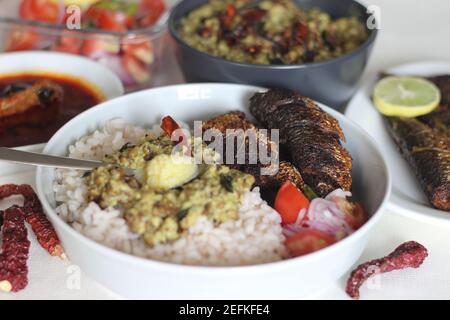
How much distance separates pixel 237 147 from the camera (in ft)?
5.53

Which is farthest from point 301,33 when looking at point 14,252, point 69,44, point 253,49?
point 14,252

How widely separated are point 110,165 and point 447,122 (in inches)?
46.6

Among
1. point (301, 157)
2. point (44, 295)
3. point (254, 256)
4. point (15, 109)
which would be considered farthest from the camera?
point (15, 109)

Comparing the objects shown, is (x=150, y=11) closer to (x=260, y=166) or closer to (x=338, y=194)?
(x=260, y=166)

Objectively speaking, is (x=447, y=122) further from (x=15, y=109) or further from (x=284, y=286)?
(x=15, y=109)

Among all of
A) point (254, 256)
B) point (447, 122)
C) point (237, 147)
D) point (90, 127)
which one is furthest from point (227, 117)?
point (447, 122)

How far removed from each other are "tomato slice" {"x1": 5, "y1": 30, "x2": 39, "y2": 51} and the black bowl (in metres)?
0.64

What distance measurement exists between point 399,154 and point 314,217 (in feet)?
2.22

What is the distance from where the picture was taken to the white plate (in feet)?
5.54

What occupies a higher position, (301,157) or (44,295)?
(301,157)

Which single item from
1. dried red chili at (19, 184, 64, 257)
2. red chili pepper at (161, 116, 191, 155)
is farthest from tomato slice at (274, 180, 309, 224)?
dried red chili at (19, 184, 64, 257)

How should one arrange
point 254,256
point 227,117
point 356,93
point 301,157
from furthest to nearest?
1. point 356,93
2. point 227,117
3. point 301,157
4. point 254,256

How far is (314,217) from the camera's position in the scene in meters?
1.50

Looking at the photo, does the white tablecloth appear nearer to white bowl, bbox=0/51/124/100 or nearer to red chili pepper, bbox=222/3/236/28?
white bowl, bbox=0/51/124/100
